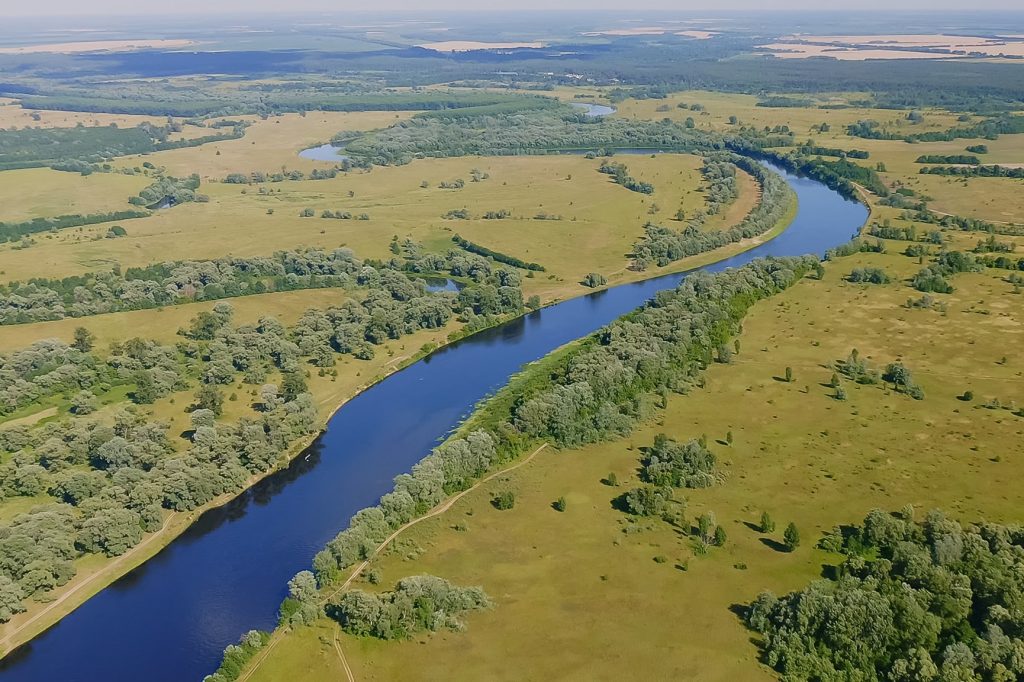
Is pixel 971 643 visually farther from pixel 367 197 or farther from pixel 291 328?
pixel 367 197

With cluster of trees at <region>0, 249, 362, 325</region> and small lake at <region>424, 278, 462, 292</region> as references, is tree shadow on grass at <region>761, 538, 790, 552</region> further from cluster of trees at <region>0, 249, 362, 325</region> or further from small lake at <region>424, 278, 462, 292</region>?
cluster of trees at <region>0, 249, 362, 325</region>

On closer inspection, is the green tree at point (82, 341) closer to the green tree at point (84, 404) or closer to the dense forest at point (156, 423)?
the dense forest at point (156, 423)

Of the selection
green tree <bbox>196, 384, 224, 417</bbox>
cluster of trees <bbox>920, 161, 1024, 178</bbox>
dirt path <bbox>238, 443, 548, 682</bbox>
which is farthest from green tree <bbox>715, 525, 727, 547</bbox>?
cluster of trees <bbox>920, 161, 1024, 178</bbox>

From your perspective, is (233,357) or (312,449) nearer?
(312,449)

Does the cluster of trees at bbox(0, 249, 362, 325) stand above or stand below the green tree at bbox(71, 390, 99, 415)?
above

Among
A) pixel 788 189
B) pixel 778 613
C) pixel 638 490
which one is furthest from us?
pixel 788 189

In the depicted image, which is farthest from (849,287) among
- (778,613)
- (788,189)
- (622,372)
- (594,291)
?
(778,613)

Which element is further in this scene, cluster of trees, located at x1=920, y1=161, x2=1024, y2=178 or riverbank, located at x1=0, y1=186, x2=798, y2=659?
cluster of trees, located at x1=920, y1=161, x2=1024, y2=178
